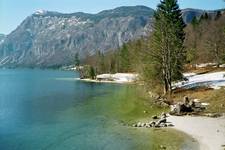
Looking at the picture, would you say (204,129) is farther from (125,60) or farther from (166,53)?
(125,60)

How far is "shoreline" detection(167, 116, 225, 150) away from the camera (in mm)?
31906

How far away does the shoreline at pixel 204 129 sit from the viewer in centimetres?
3191

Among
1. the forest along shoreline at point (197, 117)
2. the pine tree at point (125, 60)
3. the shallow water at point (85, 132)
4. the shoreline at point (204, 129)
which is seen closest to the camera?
the shoreline at point (204, 129)

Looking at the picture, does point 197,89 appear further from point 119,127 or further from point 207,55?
point 207,55

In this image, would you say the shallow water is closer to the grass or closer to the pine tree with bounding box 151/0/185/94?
the grass

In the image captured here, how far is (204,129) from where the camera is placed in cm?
3756

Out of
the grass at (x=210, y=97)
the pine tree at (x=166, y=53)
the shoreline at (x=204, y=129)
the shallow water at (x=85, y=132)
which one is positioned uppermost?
the pine tree at (x=166, y=53)

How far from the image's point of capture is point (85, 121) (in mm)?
48375

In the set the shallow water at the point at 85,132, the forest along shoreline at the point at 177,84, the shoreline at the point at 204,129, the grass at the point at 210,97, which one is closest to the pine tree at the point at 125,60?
the forest along shoreline at the point at 177,84

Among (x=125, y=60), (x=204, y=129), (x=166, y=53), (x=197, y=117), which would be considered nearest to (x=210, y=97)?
(x=197, y=117)

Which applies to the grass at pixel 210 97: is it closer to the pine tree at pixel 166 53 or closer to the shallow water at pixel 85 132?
the pine tree at pixel 166 53

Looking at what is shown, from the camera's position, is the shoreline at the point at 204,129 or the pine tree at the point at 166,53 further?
the pine tree at the point at 166,53

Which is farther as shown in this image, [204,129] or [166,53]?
[166,53]

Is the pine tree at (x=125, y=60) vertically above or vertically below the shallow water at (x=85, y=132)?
above
